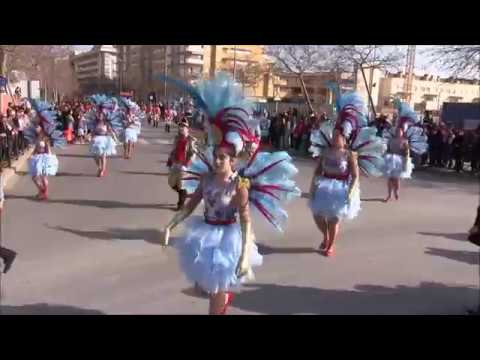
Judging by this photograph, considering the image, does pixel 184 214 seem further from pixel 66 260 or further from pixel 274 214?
pixel 66 260

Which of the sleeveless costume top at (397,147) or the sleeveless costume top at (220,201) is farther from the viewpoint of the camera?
the sleeveless costume top at (397,147)

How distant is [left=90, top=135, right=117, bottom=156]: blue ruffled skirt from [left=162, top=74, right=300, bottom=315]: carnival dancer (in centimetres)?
927

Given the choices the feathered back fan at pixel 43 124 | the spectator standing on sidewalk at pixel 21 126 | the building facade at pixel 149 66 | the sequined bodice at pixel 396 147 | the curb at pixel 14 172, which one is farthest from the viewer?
the building facade at pixel 149 66

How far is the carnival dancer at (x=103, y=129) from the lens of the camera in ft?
44.3

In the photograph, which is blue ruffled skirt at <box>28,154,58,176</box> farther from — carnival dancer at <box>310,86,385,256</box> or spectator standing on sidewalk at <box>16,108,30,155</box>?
spectator standing on sidewalk at <box>16,108,30,155</box>

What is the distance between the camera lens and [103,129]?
13.8 m

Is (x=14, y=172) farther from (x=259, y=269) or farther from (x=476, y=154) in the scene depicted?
(x=476, y=154)

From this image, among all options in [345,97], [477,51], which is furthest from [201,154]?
[477,51]

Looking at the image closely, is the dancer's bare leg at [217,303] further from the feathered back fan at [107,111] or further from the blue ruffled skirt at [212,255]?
the feathered back fan at [107,111]

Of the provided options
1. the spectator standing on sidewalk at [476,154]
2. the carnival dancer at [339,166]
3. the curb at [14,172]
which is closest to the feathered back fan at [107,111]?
the curb at [14,172]

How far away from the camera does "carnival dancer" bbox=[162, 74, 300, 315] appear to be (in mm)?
4324

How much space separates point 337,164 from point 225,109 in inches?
125

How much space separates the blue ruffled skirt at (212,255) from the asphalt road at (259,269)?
2.72 feet

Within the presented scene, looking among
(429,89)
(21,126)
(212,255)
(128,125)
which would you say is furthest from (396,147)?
(429,89)
